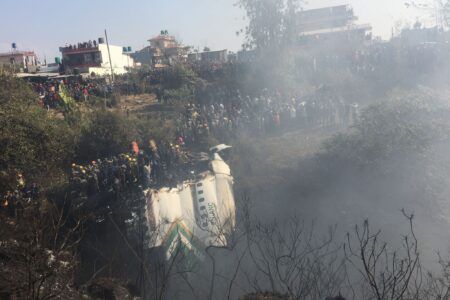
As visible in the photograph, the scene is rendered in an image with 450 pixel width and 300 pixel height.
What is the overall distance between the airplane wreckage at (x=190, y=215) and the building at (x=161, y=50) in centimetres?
3186

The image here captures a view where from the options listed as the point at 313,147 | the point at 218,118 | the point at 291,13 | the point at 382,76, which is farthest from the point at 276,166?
the point at 291,13

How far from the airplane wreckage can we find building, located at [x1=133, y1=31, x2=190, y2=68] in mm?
31863

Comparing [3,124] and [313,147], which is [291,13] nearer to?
[313,147]

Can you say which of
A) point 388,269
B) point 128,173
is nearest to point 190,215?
point 128,173

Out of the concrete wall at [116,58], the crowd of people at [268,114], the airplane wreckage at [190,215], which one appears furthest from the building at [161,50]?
the airplane wreckage at [190,215]

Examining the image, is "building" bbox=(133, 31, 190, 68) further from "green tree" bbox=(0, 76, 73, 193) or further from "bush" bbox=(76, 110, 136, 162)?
"green tree" bbox=(0, 76, 73, 193)

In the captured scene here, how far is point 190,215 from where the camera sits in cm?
1018

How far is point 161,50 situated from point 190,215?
38.9 m

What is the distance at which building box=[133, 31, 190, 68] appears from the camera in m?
42.8

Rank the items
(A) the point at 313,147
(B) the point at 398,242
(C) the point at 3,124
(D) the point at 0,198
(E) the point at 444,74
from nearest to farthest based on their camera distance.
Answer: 1. (B) the point at 398,242
2. (D) the point at 0,198
3. (C) the point at 3,124
4. (A) the point at 313,147
5. (E) the point at 444,74

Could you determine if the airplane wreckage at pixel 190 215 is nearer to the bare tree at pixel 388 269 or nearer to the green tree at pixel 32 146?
the bare tree at pixel 388 269

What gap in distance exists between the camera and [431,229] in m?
11.5

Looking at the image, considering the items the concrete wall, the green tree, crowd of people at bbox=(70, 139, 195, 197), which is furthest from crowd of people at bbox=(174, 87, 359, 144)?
the concrete wall

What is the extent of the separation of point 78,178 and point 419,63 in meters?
22.7
